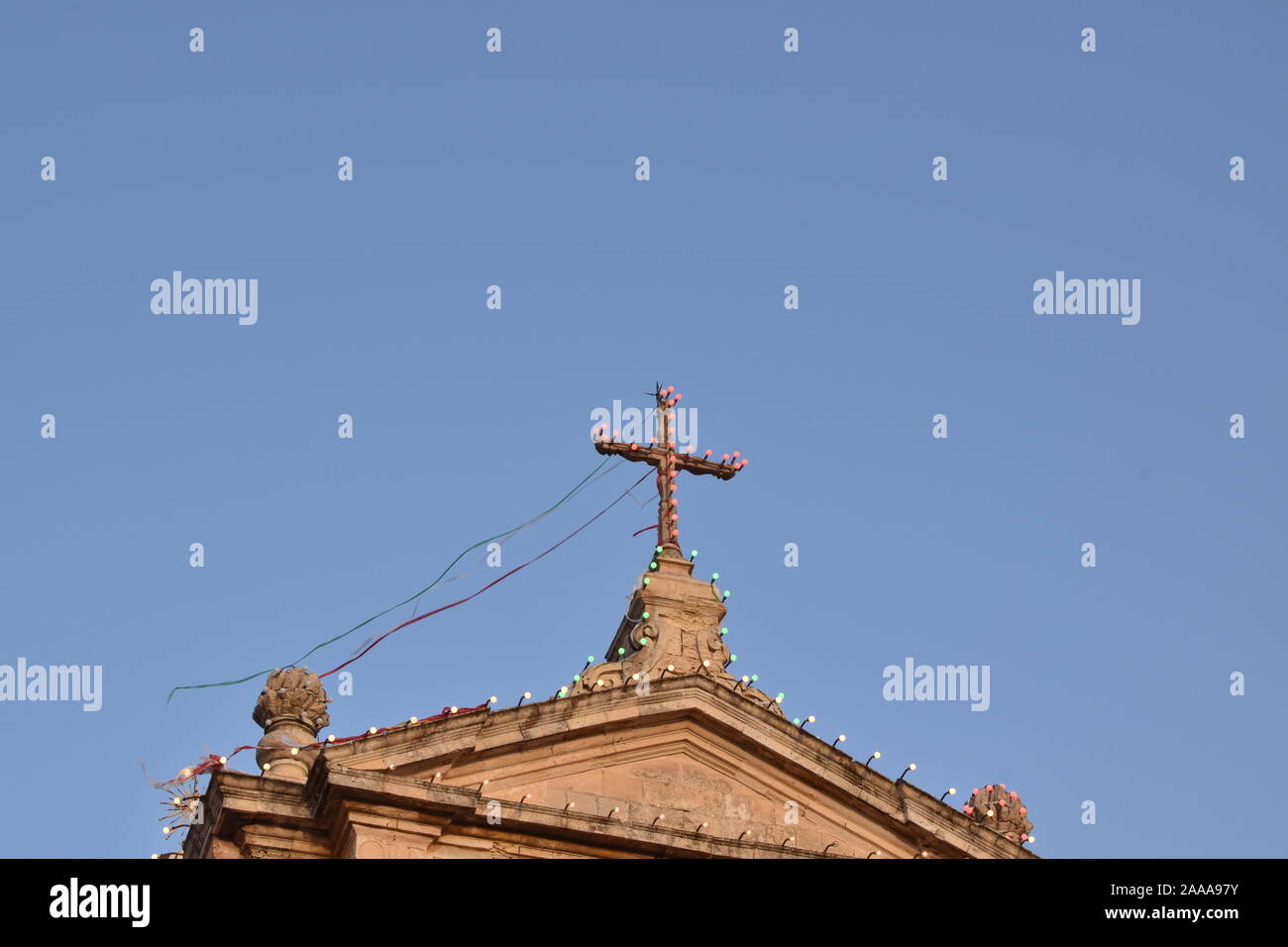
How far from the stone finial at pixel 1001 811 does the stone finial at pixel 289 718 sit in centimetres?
882

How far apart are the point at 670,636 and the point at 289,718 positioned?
5477 mm

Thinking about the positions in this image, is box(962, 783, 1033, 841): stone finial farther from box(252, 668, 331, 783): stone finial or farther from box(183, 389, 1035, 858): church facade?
box(252, 668, 331, 783): stone finial

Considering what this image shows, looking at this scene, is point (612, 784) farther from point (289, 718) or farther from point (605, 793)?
point (289, 718)

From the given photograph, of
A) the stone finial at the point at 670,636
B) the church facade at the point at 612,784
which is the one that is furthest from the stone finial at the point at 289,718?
the stone finial at the point at 670,636

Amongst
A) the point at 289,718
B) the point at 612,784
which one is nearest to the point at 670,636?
the point at 612,784

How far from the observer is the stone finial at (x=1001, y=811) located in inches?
1345

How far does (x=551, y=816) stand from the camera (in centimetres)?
3092

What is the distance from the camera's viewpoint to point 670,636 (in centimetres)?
3447

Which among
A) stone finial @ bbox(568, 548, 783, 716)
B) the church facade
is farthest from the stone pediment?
stone finial @ bbox(568, 548, 783, 716)

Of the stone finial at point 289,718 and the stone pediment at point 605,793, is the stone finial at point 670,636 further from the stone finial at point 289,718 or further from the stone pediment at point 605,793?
the stone finial at point 289,718

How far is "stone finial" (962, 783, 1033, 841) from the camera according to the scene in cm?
3416
